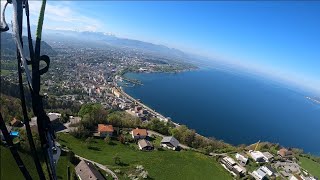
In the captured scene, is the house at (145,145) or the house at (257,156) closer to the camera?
the house at (145,145)

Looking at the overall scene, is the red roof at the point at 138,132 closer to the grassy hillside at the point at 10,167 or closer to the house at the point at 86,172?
the house at the point at 86,172

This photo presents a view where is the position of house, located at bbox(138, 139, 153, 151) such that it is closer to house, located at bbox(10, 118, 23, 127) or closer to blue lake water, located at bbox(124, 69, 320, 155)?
house, located at bbox(10, 118, 23, 127)

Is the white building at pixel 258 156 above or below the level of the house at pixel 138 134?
below

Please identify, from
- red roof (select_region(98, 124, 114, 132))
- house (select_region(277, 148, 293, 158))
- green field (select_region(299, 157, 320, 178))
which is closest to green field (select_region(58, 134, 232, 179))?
red roof (select_region(98, 124, 114, 132))

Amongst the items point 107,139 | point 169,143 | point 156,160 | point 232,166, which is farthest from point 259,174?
point 107,139

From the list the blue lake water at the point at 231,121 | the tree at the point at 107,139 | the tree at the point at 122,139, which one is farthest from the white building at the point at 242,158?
the blue lake water at the point at 231,121

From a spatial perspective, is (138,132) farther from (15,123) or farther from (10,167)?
(10,167)

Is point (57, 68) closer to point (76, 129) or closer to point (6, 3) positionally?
point (76, 129)
